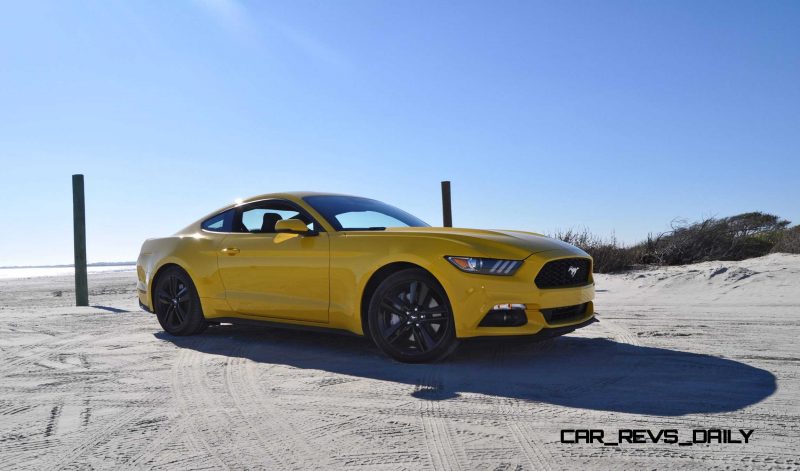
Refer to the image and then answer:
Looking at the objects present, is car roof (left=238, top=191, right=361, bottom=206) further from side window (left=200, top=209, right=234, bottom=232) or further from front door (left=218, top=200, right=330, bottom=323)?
side window (left=200, top=209, right=234, bottom=232)

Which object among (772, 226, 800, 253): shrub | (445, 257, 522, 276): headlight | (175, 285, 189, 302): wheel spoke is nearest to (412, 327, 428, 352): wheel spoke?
(445, 257, 522, 276): headlight

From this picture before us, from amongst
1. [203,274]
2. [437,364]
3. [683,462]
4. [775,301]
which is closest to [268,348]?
[203,274]

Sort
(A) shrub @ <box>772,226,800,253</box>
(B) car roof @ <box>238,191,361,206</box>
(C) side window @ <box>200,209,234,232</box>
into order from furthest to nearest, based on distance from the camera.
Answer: (A) shrub @ <box>772,226,800,253</box> → (C) side window @ <box>200,209,234,232</box> → (B) car roof @ <box>238,191,361,206</box>

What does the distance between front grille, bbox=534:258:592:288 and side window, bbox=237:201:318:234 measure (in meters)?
2.38

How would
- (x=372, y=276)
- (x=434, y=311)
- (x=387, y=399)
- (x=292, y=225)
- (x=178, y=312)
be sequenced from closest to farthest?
(x=387, y=399) < (x=434, y=311) < (x=372, y=276) < (x=292, y=225) < (x=178, y=312)

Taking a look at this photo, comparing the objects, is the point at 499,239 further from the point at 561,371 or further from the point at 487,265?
the point at 561,371


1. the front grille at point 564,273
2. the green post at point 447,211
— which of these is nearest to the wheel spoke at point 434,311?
the front grille at point 564,273

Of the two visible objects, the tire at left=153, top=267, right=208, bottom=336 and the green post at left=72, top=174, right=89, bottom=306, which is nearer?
the tire at left=153, top=267, right=208, bottom=336

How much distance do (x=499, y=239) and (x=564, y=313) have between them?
0.81 m

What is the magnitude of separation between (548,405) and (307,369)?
82.2 inches

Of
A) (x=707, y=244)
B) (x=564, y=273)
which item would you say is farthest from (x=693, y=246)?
(x=564, y=273)

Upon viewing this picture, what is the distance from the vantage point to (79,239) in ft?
39.7

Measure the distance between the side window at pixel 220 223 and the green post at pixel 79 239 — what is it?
6.01 meters

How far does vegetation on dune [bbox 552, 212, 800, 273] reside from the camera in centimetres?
1427
